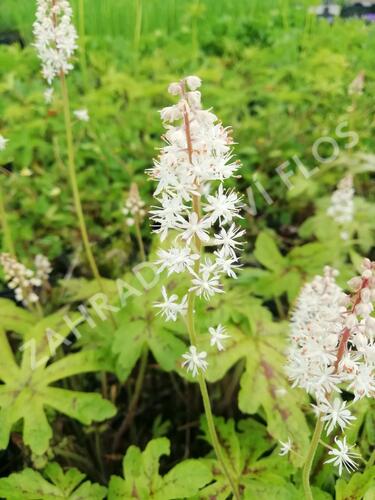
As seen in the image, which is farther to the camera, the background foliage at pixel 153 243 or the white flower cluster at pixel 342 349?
the background foliage at pixel 153 243

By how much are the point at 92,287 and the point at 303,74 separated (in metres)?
2.22

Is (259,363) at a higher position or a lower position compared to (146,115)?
lower

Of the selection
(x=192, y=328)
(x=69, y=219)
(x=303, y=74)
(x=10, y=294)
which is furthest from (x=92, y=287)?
(x=303, y=74)

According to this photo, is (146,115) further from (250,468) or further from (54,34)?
(250,468)

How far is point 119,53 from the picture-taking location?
4.11m

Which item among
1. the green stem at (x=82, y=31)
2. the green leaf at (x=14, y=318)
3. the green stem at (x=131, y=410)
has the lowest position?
the green stem at (x=131, y=410)

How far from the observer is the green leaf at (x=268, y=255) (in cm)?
227

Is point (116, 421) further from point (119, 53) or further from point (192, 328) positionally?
point (119, 53)

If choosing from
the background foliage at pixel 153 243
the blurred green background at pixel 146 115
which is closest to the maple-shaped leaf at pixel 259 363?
the background foliage at pixel 153 243

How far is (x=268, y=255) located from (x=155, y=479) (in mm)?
1022

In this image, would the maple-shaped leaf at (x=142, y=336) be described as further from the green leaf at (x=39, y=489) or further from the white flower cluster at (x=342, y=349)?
the white flower cluster at (x=342, y=349)

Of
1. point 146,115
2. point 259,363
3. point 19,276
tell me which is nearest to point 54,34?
point 19,276

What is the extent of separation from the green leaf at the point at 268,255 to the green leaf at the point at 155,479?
2.92ft

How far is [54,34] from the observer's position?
6.11ft
